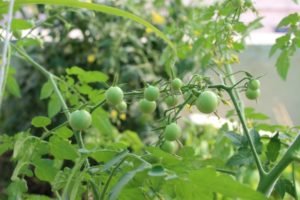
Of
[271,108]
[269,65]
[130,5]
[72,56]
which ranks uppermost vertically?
[130,5]

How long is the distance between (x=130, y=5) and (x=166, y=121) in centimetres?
263

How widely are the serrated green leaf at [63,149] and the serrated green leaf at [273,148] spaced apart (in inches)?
8.9

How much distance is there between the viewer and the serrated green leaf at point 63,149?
748 mm

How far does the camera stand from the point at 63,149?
2.47 ft

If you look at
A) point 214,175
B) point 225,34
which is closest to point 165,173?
point 214,175

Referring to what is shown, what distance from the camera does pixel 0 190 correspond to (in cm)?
317

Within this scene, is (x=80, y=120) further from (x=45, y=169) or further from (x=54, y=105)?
(x=54, y=105)

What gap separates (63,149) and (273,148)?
0.25 metres

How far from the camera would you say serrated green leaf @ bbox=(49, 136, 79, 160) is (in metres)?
0.75

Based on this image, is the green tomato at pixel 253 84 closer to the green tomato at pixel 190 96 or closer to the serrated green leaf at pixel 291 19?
the green tomato at pixel 190 96

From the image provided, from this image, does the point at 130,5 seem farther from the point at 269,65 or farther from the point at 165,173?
the point at 165,173

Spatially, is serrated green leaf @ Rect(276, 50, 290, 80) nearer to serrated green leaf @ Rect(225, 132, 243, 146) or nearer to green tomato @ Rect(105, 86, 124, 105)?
serrated green leaf @ Rect(225, 132, 243, 146)

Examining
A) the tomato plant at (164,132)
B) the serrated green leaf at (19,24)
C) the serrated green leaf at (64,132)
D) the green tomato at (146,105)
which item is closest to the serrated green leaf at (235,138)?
the tomato plant at (164,132)

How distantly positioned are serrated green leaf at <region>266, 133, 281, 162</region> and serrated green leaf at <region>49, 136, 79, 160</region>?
0.23 meters
